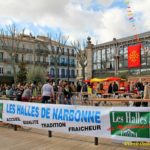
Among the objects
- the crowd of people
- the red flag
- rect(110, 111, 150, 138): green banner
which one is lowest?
rect(110, 111, 150, 138): green banner

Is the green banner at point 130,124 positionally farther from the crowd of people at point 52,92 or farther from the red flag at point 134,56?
the red flag at point 134,56

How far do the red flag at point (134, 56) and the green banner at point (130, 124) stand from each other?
128ft

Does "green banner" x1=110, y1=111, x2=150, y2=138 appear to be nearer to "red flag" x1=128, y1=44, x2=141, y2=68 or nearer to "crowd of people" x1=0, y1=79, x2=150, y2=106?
"crowd of people" x1=0, y1=79, x2=150, y2=106

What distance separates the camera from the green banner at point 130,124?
8297 mm

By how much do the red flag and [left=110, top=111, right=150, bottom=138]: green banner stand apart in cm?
3891

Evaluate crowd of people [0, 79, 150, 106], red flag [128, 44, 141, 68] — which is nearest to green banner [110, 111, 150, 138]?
crowd of people [0, 79, 150, 106]

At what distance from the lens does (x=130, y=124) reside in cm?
848

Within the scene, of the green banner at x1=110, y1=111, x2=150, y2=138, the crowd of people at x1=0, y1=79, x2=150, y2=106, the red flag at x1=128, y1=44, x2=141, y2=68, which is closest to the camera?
the green banner at x1=110, y1=111, x2=150, y2=138

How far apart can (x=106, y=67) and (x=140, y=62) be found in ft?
24.7

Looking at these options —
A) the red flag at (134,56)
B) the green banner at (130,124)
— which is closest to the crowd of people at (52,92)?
the green banner at (130,124)

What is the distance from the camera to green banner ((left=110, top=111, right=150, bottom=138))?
8.30m

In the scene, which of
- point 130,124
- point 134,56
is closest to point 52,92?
point 130,124

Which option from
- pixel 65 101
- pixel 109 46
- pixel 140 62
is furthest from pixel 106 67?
pixel 65 101

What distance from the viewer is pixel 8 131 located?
1163 centimetres
